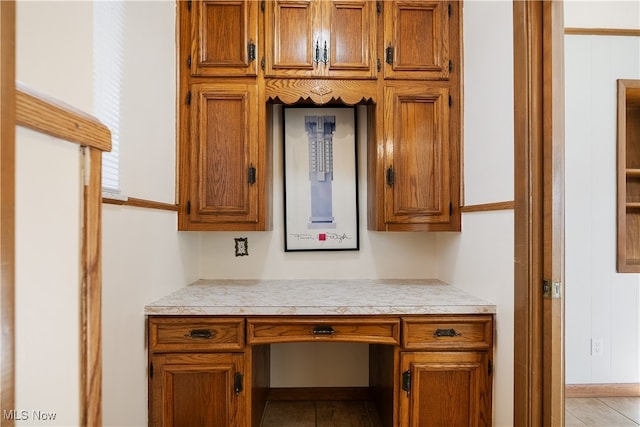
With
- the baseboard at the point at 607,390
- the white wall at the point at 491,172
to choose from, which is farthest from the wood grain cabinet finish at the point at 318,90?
the baseboard at the point at 607,390

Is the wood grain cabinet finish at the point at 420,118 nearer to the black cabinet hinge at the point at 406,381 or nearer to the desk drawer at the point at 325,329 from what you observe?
the desk drawer at the point at 325,329

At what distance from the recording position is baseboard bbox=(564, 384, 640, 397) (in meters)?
1.51

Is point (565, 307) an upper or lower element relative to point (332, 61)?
lower

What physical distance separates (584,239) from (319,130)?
1.60m

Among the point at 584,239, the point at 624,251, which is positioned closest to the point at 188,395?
the point at 584,239

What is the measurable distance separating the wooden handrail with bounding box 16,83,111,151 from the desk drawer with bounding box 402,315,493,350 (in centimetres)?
148

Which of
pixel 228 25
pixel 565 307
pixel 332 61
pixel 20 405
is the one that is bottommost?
pixel 565 307

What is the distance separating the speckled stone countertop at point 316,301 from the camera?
5.48 feet

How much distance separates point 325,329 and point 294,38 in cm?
162

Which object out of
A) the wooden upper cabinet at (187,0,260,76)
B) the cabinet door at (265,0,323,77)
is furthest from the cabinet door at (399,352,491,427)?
the wooden upper cabinet at (187,0,260,76)

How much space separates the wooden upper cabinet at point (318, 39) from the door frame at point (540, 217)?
86 cm

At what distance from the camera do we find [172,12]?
1952 millimetres

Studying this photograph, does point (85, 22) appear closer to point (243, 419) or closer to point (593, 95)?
point (243, 419)

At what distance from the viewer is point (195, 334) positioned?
166 cm
